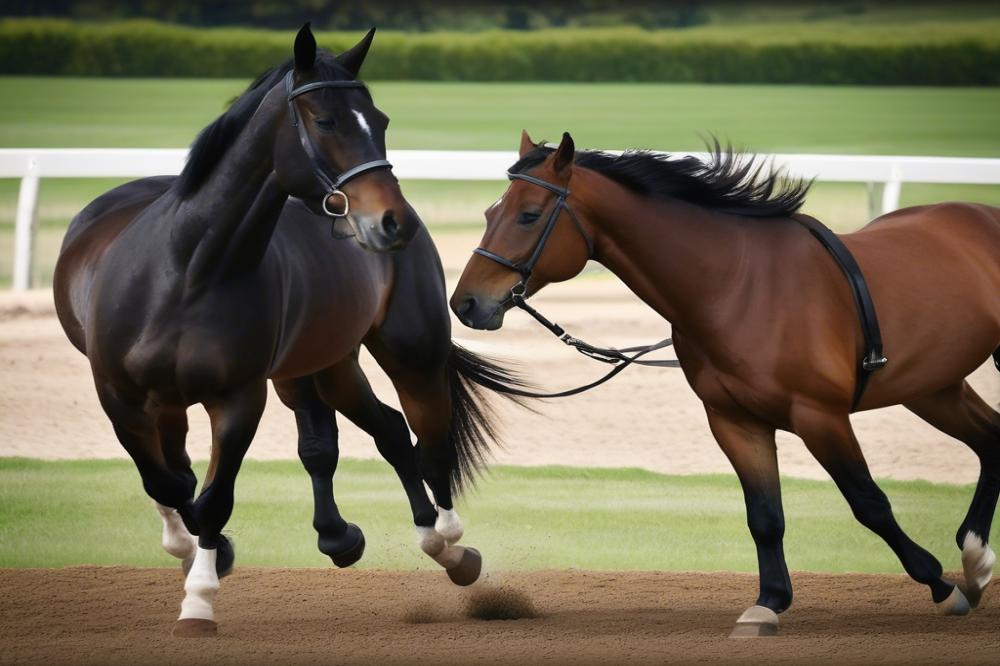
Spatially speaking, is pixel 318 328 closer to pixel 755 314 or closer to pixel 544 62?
pixel 755 314

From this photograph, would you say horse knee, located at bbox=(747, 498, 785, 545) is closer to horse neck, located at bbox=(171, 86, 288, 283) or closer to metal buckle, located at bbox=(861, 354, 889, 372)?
metal buckle, located at bbox=(861, 354, 889, 372)

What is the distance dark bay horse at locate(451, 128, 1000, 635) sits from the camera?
4.68m

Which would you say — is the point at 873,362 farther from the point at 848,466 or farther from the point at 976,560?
the point at 976,560

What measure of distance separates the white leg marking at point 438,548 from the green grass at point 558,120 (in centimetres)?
1366

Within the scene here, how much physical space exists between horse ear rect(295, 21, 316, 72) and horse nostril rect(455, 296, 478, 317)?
86 cm

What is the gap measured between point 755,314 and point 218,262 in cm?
168

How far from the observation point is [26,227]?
31.5ft

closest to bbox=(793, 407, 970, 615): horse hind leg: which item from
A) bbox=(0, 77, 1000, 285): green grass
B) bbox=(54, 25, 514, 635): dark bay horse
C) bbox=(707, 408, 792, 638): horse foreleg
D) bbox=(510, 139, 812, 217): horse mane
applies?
bbox=(707, 408, 792, 638): horse foreleg

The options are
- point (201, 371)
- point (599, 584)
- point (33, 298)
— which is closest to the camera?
point (201, 371)

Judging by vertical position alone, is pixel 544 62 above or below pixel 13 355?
below

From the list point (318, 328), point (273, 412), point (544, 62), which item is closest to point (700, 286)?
point (318, 328)

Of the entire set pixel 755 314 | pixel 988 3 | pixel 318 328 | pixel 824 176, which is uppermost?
pixel 755 314

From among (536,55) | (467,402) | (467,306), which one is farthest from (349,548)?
(536,55)

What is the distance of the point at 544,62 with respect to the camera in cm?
2803
